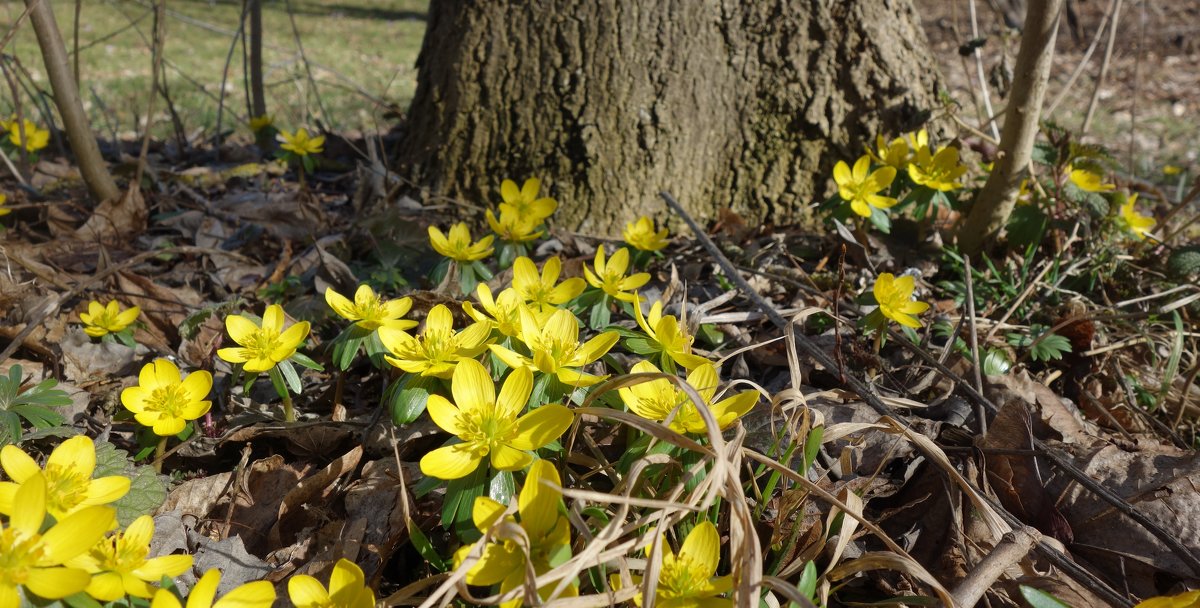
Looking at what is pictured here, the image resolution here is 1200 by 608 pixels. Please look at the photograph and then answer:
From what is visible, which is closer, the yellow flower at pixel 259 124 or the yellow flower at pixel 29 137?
the yellow flower at pixel 29 137

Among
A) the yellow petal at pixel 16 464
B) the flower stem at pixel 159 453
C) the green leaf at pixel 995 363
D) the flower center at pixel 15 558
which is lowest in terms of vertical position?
the flower stem at pixel 159 453

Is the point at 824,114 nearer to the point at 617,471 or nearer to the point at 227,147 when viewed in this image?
the point at 617,471

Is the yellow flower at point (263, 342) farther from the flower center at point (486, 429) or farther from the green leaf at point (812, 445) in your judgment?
the green leaf at point (812, 445)

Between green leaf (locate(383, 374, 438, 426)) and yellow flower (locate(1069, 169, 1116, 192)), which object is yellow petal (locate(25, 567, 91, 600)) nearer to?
green leaf (locate(383, 374, 438, 426))

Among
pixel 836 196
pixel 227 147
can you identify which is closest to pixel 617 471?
pixel 836 196

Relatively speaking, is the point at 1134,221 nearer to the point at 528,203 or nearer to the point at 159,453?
the point at 528,203

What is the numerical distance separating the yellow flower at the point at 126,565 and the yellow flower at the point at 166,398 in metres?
0.31

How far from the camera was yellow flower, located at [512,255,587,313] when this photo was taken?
1.65 meters

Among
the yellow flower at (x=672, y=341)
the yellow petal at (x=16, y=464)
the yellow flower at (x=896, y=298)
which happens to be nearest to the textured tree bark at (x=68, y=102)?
the yellow petal at (x=16, y=464)

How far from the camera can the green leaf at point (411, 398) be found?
1.33m

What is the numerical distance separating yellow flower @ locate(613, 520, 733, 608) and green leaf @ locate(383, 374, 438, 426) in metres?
0.47

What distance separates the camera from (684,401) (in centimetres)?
125

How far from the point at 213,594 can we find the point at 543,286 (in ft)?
2.78

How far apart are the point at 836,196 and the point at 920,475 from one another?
94cm
